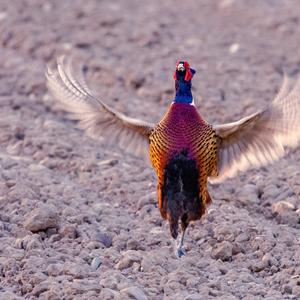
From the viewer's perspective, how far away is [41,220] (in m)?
5.88

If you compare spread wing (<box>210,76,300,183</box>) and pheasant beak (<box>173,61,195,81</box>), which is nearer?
spread wing (<box>210,76,300,183</box>)

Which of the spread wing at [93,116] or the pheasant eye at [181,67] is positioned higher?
the pheasant eye at [181,67]

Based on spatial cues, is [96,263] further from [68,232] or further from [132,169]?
[132,169]

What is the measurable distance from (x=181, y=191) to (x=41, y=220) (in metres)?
0.96

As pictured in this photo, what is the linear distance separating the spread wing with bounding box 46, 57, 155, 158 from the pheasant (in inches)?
4.9

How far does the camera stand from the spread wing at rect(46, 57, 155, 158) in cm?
620

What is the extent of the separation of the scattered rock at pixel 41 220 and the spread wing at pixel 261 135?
1.13 metres

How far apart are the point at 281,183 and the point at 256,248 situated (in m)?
1.11

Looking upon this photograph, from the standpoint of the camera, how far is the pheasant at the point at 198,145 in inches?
218

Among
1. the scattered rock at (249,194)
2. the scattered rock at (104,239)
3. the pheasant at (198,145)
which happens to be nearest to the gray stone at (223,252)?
the pheasant at (198,145)

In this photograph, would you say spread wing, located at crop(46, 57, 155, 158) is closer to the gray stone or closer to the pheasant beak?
the pheasant beak

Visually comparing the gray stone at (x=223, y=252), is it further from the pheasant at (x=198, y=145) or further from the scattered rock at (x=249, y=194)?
the scattered rock at (x=249, y=194)

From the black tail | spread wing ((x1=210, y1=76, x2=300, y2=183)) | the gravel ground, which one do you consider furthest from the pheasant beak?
the gravel ground

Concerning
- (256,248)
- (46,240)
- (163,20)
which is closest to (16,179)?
(46,240)
